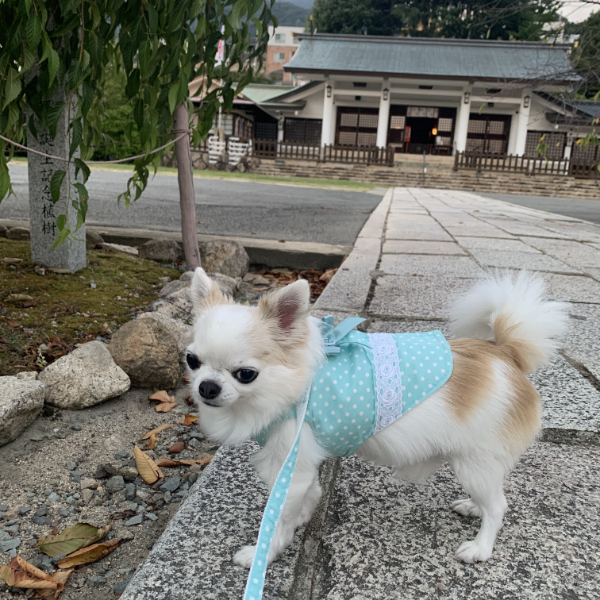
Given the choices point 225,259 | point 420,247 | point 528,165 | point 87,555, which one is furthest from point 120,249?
point 528,165

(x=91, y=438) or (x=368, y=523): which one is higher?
(x=368, y=523)

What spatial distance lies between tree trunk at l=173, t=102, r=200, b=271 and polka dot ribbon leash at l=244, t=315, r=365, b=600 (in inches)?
102

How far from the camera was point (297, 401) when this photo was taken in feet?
4.20

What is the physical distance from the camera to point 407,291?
11.7 feet

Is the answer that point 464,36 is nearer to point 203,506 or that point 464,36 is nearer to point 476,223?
point 476,223

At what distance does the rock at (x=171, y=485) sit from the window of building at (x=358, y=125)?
104 ft

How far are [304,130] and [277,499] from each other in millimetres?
33802

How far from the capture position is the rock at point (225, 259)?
14.2 ft

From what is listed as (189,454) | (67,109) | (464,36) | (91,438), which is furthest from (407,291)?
(464,36)

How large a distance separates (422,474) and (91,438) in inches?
55.1

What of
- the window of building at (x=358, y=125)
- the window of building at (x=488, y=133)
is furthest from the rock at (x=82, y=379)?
the window of building at (x=488, y=133)

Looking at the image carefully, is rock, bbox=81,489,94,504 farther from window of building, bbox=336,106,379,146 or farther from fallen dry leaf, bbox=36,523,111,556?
window of building, bbox=336,106,379,146

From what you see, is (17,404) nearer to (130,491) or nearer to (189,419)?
(130,491)

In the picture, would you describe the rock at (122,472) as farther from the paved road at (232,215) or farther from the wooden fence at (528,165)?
the wooden fence at (528,165)
